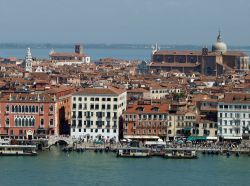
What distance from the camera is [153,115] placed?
24.3m

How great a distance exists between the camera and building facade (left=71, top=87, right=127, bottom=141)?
2436 cm

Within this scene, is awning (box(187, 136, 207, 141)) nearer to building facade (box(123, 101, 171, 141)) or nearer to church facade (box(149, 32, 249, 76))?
building facade (box(123, 101, 171, 141))

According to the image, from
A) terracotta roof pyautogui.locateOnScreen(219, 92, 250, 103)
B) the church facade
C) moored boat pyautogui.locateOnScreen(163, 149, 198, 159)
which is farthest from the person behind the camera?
the church facade

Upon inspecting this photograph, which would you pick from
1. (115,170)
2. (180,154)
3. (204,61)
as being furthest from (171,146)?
(204,61)

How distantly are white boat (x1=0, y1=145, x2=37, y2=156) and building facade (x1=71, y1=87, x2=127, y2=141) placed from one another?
188 centimetres

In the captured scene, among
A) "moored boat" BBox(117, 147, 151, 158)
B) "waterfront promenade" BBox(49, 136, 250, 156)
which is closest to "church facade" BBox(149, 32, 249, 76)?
"waterfront promenade" BBox(49, 136, 250, 156)

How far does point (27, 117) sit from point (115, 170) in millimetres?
4570

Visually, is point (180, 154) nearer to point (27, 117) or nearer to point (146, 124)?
point (146, 124)

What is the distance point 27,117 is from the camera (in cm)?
2436

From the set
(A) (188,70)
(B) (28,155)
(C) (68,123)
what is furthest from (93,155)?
(A) (188,70)

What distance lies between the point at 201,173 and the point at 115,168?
70.8 inches

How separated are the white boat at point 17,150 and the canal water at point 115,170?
0.26 meters

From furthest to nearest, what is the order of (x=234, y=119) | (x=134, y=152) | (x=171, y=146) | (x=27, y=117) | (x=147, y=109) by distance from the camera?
(x=147, y=109) < (x=27, y=117) < (x=234, y=119) < (x=171, y=146) < (x=134, y=152)

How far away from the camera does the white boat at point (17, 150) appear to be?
2269 cm
